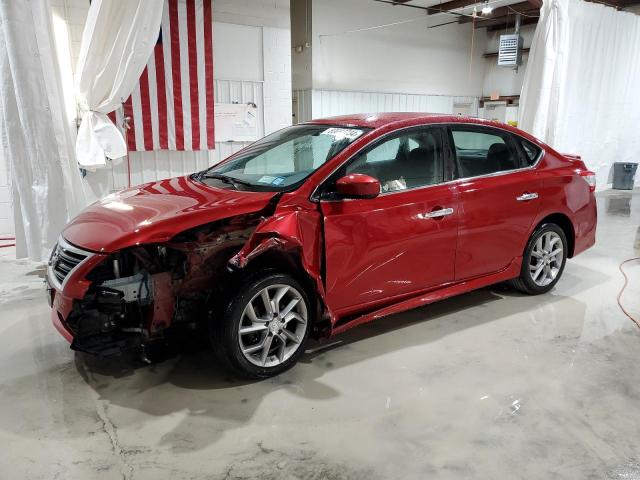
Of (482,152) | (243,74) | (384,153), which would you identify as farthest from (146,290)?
(243,74)

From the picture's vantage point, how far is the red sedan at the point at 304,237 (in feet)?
7.81

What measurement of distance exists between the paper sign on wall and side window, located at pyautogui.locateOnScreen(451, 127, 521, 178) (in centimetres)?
340

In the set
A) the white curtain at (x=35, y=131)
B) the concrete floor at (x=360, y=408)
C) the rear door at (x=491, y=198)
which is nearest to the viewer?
the concrete floor at (x=360, y=408)

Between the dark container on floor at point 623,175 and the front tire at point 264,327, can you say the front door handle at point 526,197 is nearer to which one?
the front tire at point 264,327

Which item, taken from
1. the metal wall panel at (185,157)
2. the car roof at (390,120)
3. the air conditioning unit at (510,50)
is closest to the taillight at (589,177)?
the car roof at (390,120)

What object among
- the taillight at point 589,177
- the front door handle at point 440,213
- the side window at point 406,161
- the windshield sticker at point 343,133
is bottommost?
the front door handle at point 440,213

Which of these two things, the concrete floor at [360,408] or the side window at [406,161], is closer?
the concrete floor at [360,408]

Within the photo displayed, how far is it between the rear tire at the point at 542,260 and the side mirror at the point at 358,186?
170cm

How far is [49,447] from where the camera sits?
2.15 metres

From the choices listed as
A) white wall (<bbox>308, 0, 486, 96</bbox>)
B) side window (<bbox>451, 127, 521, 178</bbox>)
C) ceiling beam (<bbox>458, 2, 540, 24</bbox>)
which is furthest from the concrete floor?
ceiling beam (<bbox>458, 2, 540, 24</bbox>)

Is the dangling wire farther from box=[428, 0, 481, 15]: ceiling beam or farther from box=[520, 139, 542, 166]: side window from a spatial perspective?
box=[428, 0, 481, 15]: ceiling beam

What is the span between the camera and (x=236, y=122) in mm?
6086

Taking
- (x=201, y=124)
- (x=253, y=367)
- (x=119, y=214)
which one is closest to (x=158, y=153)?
(x=201, y=124)

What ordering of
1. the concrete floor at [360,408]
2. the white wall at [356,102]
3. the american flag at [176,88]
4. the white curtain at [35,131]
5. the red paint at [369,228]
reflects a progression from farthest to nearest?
the white wall at [356,102] < the american flag at [176,88] < the white curtain at [35,131] < the red paint at [369,228] < the concrete floor at [360,408]
